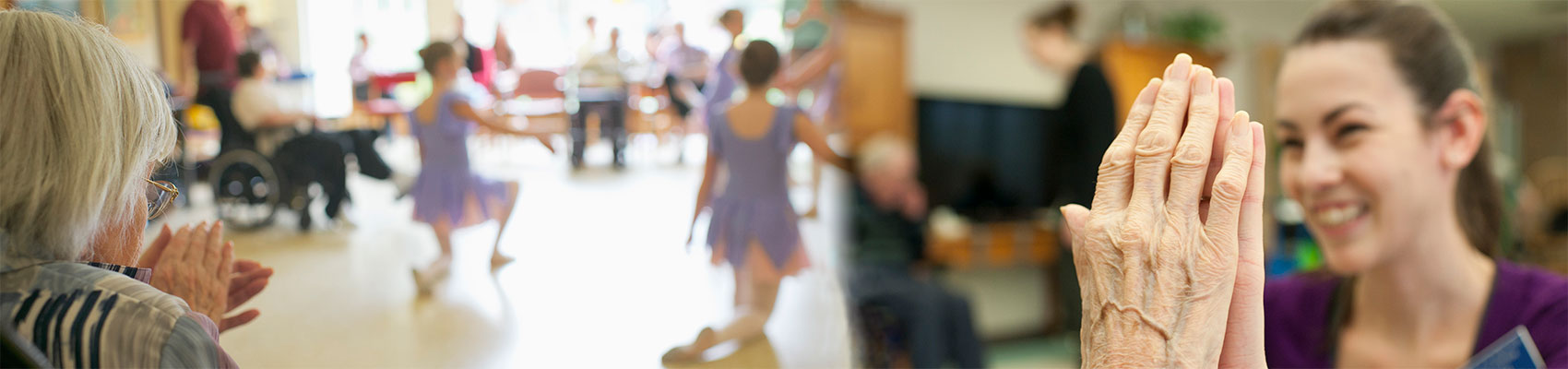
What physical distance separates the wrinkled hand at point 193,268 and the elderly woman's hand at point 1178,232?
558 millimetres

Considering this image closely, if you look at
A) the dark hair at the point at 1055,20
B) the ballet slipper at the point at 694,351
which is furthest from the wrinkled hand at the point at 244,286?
the dark hair at the point at 1055,20

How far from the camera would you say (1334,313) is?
40.7 inches

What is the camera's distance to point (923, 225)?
8.55ft

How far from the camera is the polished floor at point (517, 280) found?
573mm

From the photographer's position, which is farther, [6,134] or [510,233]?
[510,233]

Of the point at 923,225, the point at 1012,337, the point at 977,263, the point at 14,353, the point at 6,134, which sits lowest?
the point at 1012,337

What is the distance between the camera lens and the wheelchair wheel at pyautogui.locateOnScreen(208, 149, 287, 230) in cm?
56

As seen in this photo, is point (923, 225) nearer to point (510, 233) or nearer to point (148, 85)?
point (510, 233)

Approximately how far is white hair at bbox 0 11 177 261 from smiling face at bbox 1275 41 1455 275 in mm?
997

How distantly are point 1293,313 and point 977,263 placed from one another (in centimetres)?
326

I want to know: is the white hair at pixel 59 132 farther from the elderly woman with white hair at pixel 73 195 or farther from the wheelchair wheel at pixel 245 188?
the wheelchair wheel at pixel 245 188

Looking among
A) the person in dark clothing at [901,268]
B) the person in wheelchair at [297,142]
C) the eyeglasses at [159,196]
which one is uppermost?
the person in wheelchair at [297,142]

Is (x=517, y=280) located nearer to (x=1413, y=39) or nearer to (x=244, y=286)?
(x=244, y=286)

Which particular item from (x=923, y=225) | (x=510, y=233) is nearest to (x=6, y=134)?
(x=510, y=233)
